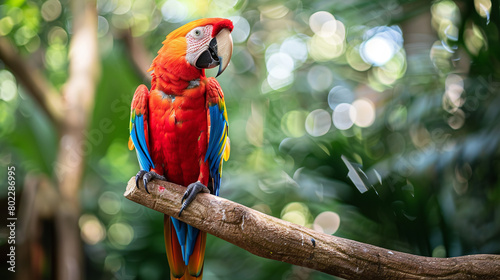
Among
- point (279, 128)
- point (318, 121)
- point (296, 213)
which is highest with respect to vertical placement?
point (279, 128)

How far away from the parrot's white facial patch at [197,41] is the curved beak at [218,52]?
0.01 metres

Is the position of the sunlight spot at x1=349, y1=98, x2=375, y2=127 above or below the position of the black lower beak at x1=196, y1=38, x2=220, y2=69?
below

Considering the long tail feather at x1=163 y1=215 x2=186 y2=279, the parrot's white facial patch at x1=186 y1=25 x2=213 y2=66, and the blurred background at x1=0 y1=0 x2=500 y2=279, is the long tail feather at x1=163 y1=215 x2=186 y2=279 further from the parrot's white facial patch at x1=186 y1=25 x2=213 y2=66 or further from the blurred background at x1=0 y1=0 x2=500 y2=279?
the blurred background at x1=0 y1=0 x2=500 y2=279

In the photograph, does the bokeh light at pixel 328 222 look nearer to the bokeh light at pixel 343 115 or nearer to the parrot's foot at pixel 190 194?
the bokeh light at pixel 343 115

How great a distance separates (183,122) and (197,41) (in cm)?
22

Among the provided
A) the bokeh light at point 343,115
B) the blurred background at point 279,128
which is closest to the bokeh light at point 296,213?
the blurred background at point 279,128

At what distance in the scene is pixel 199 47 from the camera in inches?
37.9

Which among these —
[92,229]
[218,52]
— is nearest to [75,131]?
[92,229]

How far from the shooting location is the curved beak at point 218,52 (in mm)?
965

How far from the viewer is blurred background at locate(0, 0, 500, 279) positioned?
4.63 feet

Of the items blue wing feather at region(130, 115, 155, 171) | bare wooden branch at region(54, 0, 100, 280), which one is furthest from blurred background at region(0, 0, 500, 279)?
blue wing feather at region(130, 115, 155, 171)

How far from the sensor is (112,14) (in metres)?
2.29

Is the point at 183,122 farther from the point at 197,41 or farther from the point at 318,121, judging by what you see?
the point at 318,121

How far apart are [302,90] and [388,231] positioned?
4.58ft
